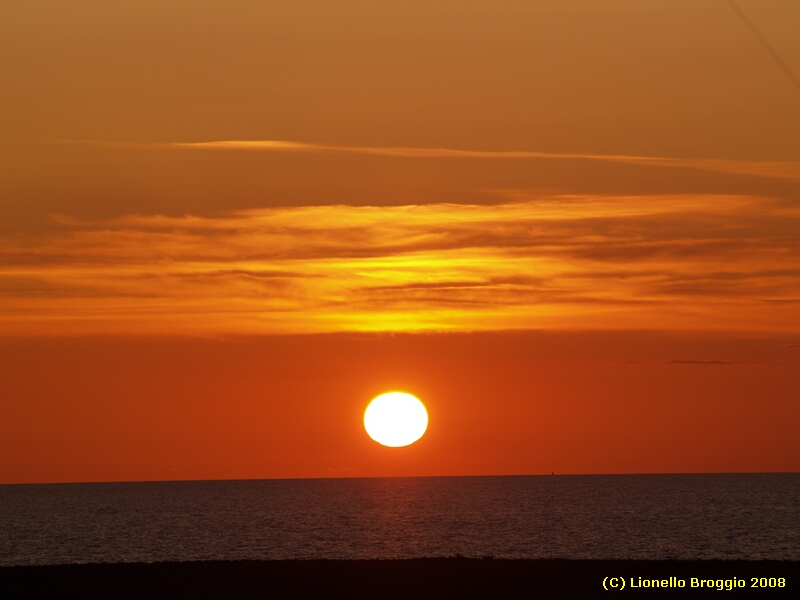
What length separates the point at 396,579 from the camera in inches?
1674

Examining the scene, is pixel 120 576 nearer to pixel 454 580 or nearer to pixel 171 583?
pixel 171 583

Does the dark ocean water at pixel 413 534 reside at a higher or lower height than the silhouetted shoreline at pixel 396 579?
higher

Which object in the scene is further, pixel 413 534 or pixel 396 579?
pixel 413 534

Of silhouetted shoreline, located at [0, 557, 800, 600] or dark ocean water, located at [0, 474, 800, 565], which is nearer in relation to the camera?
silhouetted shoreline, located at [0, 557, 800, 600]

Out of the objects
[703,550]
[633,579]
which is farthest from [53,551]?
[633,579]

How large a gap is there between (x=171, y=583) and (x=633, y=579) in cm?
1747

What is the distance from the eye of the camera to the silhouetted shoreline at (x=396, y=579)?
132ft

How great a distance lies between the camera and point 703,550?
8819 centimetres

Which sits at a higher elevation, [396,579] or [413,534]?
[413,534]

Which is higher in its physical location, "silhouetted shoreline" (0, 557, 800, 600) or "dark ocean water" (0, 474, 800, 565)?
"dark ocean water" (0, 474, 800, 565)

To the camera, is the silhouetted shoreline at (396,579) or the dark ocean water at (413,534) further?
the dark ocean water at (413,534)

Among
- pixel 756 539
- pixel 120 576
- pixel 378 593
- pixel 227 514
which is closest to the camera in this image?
pixel 378 593

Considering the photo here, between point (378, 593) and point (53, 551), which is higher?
point (53, 551)

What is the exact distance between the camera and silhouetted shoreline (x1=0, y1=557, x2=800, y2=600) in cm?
4009
